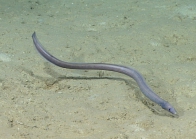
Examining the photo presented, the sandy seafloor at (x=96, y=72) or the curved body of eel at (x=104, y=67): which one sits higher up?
the curved body of eel at (x=104, y=67)

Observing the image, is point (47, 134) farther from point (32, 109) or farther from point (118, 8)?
point (118, 8)

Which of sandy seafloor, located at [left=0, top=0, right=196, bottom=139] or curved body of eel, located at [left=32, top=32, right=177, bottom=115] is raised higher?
curved body of eel, located at [left=32, top=32, right=177, bottom=115]

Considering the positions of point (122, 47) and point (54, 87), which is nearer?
point (54, 87)

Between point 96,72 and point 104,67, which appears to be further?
point 96,72

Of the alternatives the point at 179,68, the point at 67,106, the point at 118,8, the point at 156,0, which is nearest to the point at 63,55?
the point at 67,106

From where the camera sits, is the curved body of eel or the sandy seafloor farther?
the curved body of eel

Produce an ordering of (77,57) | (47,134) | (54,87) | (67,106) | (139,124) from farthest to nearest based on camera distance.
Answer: (77,57) → (54,87) → (67,106) → (139,124) → (47,134)

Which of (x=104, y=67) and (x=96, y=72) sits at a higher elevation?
(x=104, y=67)

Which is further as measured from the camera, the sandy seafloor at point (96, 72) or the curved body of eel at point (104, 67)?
the curved body of eel at point (104, 67)
